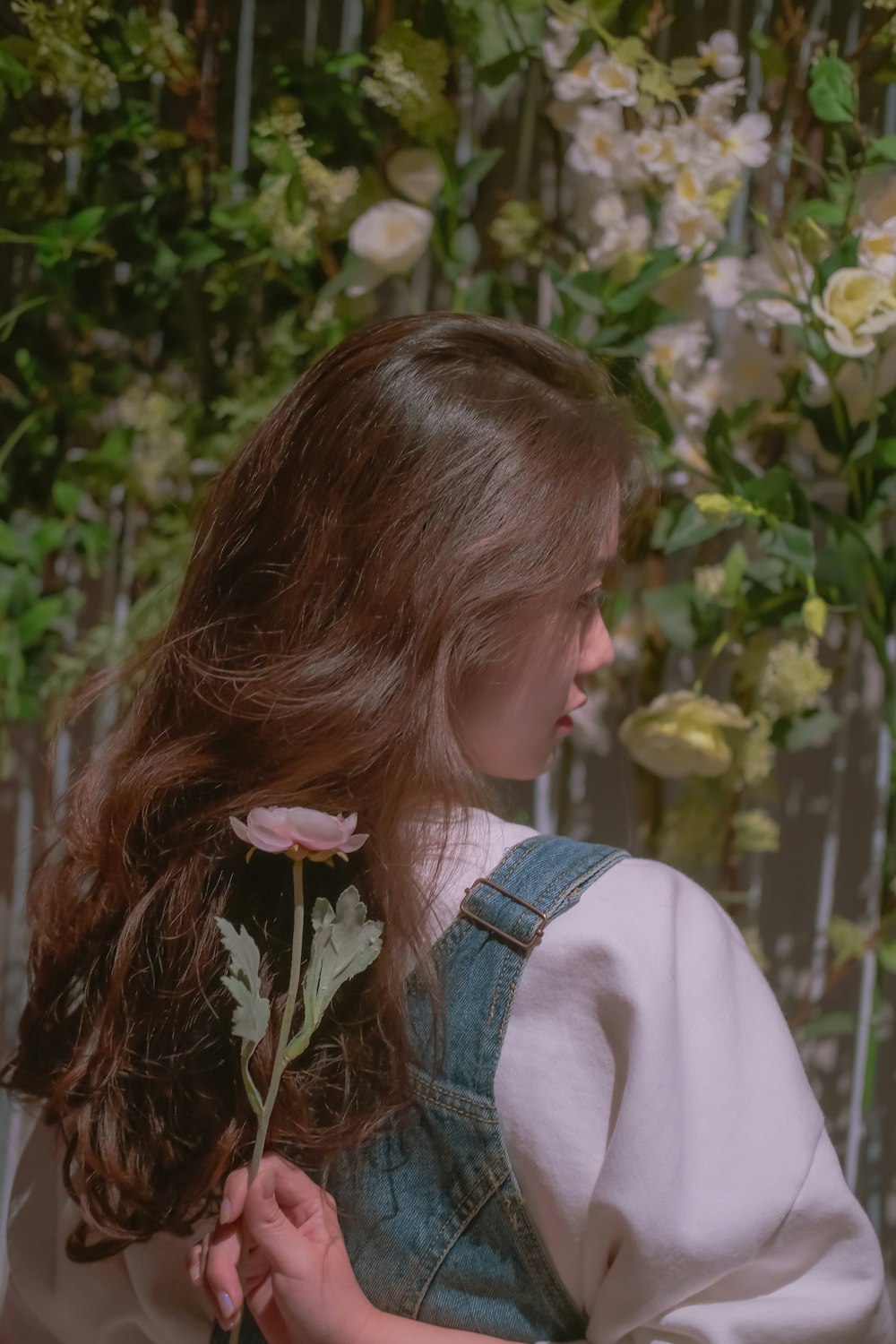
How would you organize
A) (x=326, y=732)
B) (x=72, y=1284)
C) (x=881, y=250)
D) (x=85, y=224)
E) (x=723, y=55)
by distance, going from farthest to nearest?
(x=85, y=224) → (x=723, y=55) → (x=881, y=250) → (x=72, y=1284) → (x=326, y=732)

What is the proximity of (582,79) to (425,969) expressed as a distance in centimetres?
80

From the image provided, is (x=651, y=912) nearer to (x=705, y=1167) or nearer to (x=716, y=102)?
(x=705, y=1167)

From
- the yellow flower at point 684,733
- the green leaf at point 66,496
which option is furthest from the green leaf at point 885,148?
the green leaf at point 66,496

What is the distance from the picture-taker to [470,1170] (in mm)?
637

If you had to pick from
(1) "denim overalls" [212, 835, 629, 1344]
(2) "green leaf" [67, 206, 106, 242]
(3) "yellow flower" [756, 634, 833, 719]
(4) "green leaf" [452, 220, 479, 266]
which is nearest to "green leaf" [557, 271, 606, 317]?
(4) "green leaf" [452, 220, 479, 266]

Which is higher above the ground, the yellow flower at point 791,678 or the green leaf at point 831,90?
the green leaf at point 831,90

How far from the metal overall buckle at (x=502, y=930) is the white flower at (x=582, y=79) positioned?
741 mm

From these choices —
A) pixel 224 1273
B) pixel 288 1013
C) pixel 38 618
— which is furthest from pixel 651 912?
pixel 38 618

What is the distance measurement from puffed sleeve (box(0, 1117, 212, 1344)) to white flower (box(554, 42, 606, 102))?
936 millimetres

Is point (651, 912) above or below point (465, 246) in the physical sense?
below

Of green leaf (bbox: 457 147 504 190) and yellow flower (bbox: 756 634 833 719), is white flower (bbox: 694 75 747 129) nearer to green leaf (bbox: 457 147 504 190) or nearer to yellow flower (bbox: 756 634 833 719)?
green leaf (bbox: 457 147 504 190)

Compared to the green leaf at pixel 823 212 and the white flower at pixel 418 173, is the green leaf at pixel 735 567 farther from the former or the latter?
the white flower at pixel 418 173

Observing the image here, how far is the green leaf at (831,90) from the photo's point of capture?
37.9 inches

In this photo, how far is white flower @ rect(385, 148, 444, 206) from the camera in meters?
1.09
